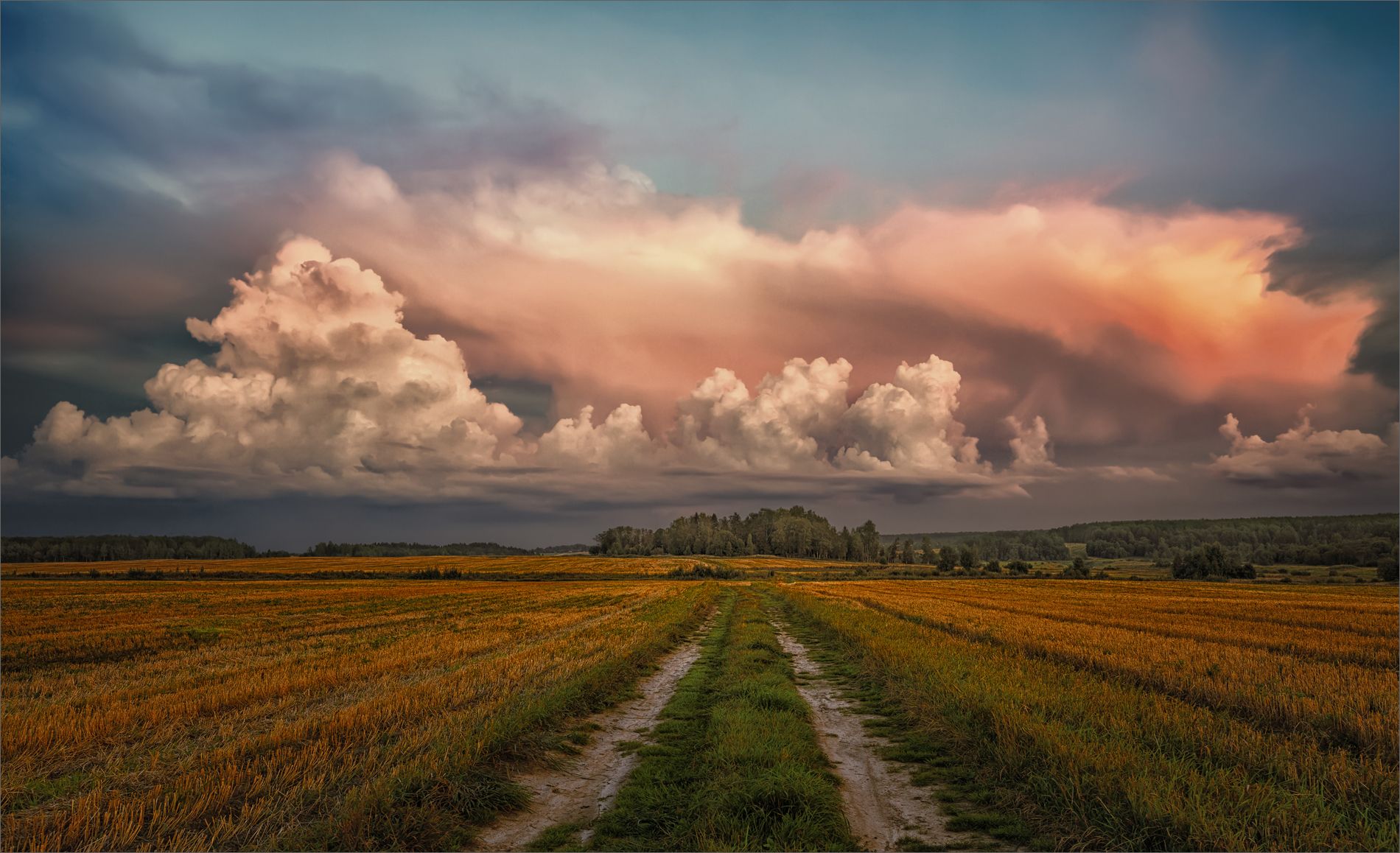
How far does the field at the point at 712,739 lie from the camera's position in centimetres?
815

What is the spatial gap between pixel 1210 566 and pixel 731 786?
141 meters

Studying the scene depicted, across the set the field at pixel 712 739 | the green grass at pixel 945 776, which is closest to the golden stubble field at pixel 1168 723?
the field at pixel 712 739

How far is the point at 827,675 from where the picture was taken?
2031 centimetres

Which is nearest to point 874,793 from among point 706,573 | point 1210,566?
point 706,573

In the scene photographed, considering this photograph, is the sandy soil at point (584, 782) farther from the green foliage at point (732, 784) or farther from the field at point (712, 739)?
the green foliage at point (732, 784)

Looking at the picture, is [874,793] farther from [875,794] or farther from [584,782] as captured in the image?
[584,782]

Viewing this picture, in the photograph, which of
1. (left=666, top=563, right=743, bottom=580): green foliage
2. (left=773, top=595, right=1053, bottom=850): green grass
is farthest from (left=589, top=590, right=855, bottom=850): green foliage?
(left=666, top=563, right=743, bottom=580): green foliage

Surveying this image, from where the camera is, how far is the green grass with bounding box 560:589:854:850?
8062mm

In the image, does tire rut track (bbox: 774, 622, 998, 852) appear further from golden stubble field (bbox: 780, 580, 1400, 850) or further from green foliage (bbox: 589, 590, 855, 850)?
golden stubble field (bbox: 780, 580, 1400, 850)

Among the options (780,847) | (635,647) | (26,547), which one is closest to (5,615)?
(635,647)

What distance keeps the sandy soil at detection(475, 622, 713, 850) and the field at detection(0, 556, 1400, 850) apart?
0.12 m

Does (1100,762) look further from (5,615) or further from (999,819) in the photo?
(5,615)

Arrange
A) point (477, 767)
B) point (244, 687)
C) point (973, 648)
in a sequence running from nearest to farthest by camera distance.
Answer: point (477, 767)
point (244, 687)
point (973, 648)

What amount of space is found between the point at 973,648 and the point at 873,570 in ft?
390
